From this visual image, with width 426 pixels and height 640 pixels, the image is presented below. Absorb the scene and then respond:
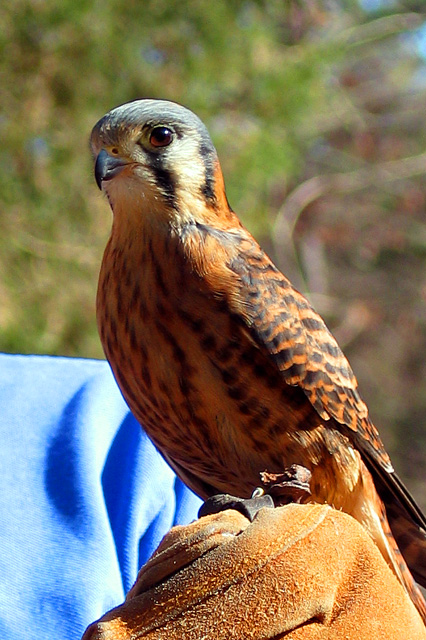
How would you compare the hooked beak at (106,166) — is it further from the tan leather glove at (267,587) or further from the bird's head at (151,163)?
the tan leather glove at (267,587)

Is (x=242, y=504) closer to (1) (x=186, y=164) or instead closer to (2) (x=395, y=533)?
(2) (x=395, y=533)

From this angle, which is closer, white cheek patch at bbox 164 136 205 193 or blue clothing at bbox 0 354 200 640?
blue clothing at bbox 0 354 200 640

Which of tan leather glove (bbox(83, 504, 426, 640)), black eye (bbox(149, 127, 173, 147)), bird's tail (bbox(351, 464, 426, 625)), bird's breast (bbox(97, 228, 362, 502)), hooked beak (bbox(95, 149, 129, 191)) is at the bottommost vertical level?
bird's tail (bbox(351, 464, 426, 625))

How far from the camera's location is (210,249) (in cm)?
187

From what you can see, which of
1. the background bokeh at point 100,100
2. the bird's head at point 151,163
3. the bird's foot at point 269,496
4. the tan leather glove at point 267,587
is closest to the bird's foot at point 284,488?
the bird's foot at point 269,496

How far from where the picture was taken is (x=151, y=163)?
2010 mm

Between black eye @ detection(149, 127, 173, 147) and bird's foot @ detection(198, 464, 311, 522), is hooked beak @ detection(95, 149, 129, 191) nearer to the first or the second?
black eye @ detection(149, 127, 173, 147)

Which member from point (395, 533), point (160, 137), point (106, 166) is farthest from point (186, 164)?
point (395, 533)

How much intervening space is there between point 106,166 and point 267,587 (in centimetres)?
112

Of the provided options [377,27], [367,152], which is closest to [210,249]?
[377,27]

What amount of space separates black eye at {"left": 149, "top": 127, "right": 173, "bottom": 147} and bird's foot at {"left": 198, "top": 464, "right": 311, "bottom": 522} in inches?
34.6

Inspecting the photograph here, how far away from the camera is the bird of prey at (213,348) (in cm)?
175

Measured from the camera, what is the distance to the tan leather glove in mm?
1227

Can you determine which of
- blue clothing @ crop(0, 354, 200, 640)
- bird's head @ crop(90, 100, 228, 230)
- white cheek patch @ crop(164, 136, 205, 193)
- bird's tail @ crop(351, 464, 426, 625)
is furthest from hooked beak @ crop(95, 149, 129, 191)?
bird's tail @ crop(351, 464, 426, 625)
